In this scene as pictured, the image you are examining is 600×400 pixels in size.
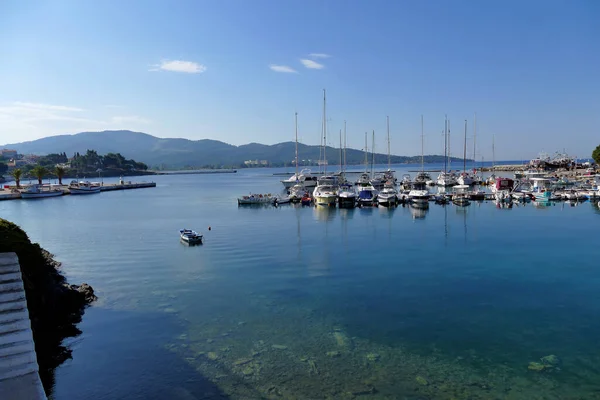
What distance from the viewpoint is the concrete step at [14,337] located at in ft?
38.1

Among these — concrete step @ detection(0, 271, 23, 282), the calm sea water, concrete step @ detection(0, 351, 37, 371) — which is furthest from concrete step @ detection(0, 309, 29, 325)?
the calm sea water

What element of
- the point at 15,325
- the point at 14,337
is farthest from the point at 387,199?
the point at 14,337

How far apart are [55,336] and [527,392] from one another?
18.8 meters

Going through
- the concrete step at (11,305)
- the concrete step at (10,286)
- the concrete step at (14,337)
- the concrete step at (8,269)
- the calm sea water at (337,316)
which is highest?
the concrete step at (8,269)

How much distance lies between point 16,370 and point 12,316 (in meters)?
1.75

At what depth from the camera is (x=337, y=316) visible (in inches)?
789

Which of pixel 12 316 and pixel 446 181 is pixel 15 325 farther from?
pixel 446 181

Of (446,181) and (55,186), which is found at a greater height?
(55,186)

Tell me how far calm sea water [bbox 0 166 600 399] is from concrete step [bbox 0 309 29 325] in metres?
3.28

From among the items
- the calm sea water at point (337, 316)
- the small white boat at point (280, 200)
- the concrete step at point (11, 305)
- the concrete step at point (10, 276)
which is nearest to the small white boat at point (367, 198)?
the small white boat at point (280, 200)

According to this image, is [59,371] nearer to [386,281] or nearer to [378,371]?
[378,371]

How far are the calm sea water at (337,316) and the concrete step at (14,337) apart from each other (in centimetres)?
309

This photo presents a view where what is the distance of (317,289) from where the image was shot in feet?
80.2

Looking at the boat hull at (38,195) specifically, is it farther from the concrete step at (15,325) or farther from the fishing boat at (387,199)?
the concrete step at (15,325)
